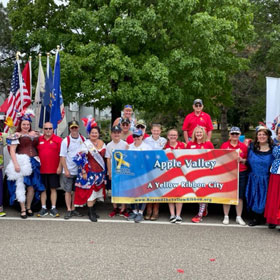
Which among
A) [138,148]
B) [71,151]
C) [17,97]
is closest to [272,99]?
[138,148]

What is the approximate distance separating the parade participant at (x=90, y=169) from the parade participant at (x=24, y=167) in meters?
0.78

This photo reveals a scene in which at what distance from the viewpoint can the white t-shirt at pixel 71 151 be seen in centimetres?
599

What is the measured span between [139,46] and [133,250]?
10.0 meters

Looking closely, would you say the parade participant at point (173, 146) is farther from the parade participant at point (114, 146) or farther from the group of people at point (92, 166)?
the parade participant at point (114, 146)

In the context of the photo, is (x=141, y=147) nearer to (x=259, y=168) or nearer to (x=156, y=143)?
(x=156, y=143)

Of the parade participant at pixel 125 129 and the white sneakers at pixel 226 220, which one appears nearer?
the white sneakers at pixel 226 220

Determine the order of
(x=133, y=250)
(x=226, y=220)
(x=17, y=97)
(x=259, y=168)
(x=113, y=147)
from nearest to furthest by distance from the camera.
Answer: (x=133, y=250) < (x=259, y=168) < (x=226, y=220) < (x=113, y=147) < (x=17, y=97)

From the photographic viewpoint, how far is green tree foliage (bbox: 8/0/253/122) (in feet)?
39.1

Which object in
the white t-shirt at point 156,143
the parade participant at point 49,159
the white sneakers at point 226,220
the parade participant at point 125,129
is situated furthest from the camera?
the parade participant at point 125,129

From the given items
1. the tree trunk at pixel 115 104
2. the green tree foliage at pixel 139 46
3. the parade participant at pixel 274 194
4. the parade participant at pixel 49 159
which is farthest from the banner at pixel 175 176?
the tree trunk at pixel 115 104

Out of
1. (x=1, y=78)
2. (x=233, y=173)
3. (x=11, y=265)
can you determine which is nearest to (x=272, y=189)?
(x=233, y=173)

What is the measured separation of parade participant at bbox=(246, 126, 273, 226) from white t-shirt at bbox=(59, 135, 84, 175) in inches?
117

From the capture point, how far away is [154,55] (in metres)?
12.5

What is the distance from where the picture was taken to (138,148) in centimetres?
607
